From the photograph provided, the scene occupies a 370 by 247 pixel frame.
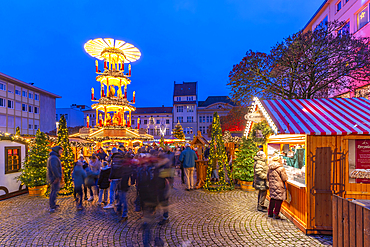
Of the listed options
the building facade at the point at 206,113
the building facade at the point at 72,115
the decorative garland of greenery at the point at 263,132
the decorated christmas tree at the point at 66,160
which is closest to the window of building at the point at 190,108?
the building facade at the point at 206,113

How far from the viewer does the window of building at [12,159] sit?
30.3 ft

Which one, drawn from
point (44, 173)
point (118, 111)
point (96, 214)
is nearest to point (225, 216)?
point (96, 214)

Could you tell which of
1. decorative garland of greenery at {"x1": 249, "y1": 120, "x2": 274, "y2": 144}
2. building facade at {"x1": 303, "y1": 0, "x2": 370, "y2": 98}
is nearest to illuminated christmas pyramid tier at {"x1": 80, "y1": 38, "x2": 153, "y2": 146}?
decorative garland of greenery at {"x1": 249, "y1": 120, "x2": 274, "y2": 144}

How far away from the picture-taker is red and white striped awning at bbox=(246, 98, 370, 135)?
17.4ft

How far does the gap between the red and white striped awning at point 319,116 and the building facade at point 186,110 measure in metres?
55.9

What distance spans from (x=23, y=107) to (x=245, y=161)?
156 feet

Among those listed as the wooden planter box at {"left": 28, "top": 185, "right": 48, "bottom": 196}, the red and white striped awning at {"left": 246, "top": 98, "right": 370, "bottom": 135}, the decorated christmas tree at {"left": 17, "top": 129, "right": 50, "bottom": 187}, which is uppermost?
the red and white striped awning at {"left": 246, "top": 98, "right": 370, "bottom": 135}

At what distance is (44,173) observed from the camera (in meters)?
9.38

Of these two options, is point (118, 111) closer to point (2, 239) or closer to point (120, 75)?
point (120, 75)

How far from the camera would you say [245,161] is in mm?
10234

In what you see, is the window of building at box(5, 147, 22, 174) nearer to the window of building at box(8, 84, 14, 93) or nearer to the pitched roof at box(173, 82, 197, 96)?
the window of building at box(8, 84, 14, 93)

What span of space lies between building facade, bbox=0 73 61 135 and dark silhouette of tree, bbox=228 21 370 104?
132 feet

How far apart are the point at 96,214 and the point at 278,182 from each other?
551cm

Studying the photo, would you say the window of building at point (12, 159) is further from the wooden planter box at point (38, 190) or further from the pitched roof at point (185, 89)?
the pitched roof at point (185, 89)
